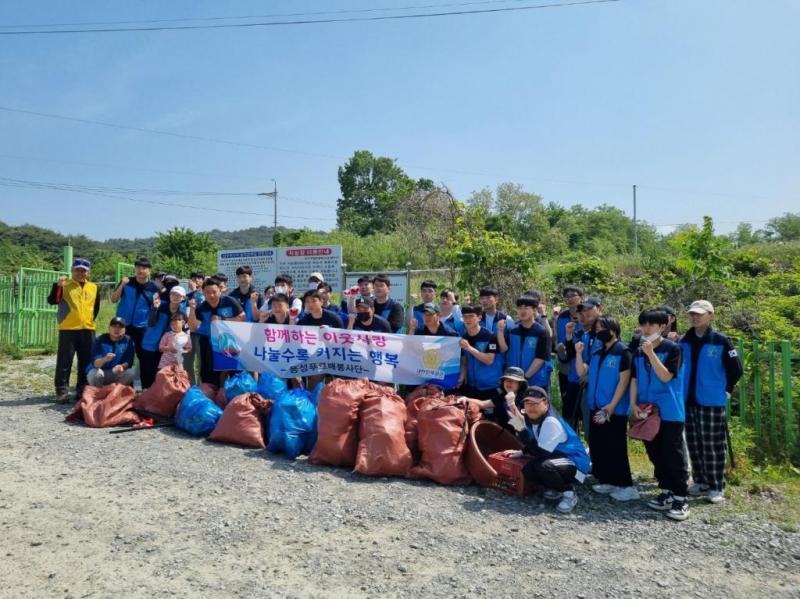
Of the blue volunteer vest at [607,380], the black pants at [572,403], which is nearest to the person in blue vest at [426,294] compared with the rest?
the black pants at [572,403]

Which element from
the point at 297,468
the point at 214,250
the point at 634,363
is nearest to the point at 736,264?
the point at 634,363

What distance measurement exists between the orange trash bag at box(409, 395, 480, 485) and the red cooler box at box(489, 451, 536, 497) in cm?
28

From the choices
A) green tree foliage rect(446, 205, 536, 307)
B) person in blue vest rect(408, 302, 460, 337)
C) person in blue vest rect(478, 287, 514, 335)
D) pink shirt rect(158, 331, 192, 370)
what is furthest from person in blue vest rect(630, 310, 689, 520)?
pink shirt rect(158, 331, 192, 370)

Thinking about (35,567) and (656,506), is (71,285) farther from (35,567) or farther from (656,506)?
(656,506)

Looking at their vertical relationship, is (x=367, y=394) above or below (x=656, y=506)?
above

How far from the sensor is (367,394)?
5.76 metres

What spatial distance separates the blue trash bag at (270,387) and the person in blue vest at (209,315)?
982 millimetres

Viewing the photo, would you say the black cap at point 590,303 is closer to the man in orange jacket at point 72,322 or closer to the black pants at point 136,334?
the black pants at point 136,334

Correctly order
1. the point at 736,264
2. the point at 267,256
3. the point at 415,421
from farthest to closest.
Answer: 1. the point at 736,264
2. the point at 267,256
3. the point at 415,421

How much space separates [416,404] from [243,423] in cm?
178

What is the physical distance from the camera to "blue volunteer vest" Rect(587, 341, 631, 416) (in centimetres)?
514

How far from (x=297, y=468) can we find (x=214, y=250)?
98.8ft

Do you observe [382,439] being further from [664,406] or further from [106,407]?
[106,407]

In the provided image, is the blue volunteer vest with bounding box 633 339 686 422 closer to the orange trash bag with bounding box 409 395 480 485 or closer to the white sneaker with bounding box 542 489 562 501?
the white sneaker with bounding box 542 489 562 501
